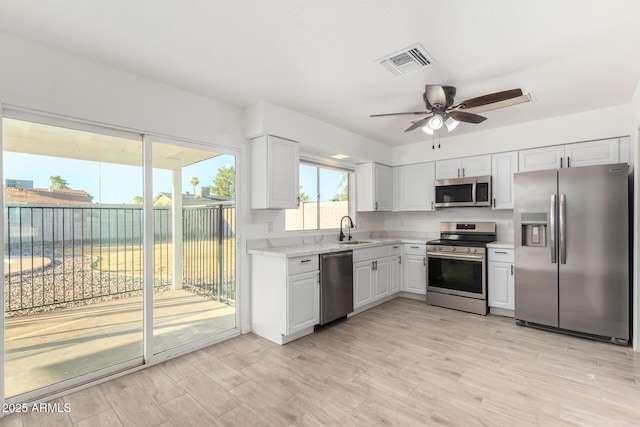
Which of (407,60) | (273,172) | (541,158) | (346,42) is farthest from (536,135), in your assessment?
(273,172)

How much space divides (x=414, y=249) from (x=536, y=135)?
2230mm

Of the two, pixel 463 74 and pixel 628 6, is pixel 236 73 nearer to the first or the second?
pixel 463 74

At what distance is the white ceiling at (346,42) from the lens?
6.01ft

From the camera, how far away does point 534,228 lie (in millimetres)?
3578

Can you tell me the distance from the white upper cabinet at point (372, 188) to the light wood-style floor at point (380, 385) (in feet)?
7.20

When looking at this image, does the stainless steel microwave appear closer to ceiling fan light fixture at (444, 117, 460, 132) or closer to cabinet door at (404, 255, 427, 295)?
cabinet door at (404, 255, 427, 295)

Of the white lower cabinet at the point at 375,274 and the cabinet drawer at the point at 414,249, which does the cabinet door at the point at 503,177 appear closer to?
the cabinet drawer at the point at 414,249

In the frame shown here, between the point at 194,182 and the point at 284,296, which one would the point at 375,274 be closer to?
the point at 284,296

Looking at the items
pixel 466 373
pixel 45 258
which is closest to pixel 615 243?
pixel 466 373

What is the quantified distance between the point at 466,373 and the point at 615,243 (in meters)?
2.16

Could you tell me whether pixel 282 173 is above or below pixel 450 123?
below

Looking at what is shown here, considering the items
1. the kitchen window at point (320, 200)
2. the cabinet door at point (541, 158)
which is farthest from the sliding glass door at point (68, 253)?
the cabinet door at point (541, 158)

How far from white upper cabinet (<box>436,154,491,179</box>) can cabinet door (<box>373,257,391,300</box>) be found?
64.8 inches

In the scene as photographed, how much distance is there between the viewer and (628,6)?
1.79 m
